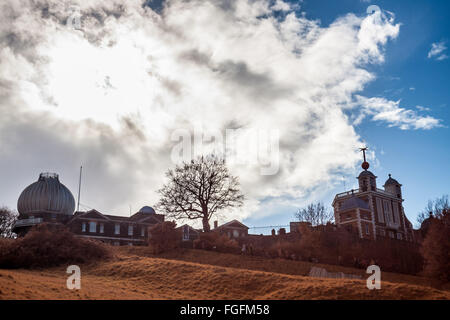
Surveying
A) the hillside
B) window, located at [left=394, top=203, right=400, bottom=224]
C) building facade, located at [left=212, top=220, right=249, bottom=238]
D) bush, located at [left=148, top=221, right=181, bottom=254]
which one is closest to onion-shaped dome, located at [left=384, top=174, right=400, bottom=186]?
window, located at [left=394, top=203, right=400, bottom=224]

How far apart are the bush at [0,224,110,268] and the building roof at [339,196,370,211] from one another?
38.6 m

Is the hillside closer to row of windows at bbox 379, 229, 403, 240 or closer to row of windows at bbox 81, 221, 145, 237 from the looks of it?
row of windows at bbox 81, 221, 145, 237

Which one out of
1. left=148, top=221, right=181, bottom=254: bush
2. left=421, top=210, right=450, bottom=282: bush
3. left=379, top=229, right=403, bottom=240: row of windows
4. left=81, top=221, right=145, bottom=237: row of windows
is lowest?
left=421, top=210, right=450, bottom=282: bush

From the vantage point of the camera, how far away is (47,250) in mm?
34438

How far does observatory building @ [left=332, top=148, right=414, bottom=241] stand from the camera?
202ft

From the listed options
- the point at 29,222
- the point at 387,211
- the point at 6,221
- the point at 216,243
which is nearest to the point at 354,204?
the point at 387,211

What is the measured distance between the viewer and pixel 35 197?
198 ft

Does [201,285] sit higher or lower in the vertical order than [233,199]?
lower

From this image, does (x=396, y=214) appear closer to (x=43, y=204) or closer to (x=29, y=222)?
(x=43, y=204)

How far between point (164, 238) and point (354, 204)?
32.2m

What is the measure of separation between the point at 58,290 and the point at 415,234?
64241 millimetres
